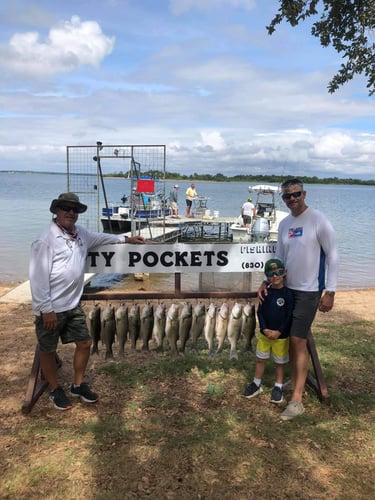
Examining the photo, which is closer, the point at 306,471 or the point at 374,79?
the point at 306,471

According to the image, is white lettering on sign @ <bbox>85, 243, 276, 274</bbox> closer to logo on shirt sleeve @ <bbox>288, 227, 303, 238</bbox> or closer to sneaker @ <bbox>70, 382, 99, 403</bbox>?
logo on shirt sleeve @ <bbox>288, 227, 303, 238</bbox>

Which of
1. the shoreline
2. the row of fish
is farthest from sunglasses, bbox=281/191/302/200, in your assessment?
the shoreline

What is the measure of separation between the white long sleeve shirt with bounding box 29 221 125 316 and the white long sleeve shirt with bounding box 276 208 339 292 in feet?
6.51

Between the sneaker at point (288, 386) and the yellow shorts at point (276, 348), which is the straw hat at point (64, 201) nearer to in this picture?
the yellow shorts at point (276, 348)

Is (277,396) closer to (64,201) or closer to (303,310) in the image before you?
(303,310)

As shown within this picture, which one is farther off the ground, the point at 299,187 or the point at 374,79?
the point at 374,79

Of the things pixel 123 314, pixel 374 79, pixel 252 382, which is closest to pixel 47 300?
pixel 123 314

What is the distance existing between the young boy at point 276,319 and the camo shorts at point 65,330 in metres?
1.73

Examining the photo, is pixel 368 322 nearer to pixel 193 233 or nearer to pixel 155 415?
pixel 155 415

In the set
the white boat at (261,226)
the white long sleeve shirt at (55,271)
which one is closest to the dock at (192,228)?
the white boat at (261,226)

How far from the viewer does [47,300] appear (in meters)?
→ 3.49

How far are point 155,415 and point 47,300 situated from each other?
154cm

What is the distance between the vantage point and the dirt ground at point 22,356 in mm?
3898

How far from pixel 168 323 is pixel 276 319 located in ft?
3.60
